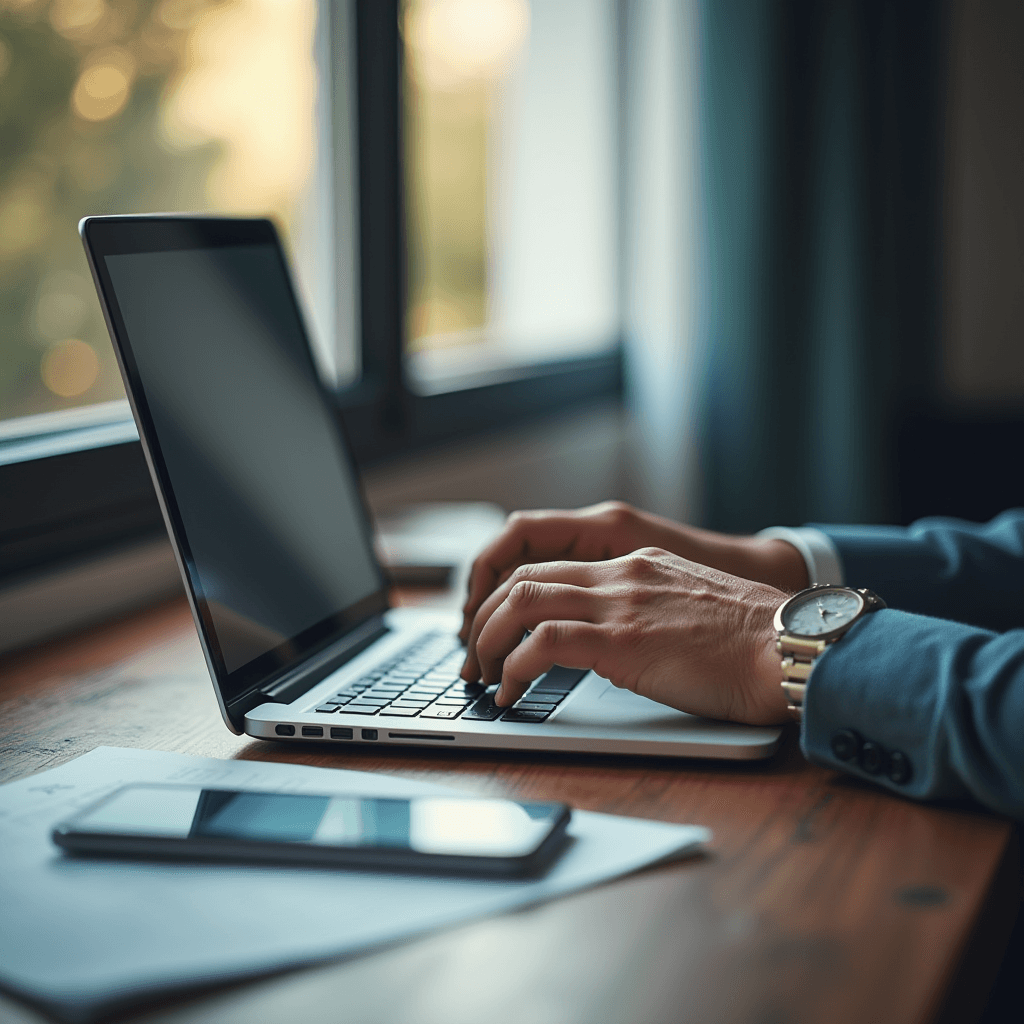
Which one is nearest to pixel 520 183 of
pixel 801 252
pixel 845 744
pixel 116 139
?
pixel 801 252

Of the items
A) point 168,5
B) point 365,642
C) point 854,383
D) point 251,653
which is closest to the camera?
point 251,653

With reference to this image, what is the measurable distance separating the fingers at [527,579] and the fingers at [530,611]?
2cm

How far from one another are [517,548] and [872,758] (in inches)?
14.4

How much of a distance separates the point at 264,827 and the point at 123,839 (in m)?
0.07

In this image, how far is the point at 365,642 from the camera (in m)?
0.92

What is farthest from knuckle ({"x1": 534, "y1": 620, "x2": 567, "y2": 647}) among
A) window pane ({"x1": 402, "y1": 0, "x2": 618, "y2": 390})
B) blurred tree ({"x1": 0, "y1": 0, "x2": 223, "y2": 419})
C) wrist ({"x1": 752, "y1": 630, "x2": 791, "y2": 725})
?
window pane ({"x1": 402, "y1": 0, "x2": 618, "y2": 390})

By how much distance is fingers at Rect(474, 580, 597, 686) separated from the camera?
2.41 feet

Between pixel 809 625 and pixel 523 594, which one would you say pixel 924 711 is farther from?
pixel 523 594

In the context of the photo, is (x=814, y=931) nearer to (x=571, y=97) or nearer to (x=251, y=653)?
(x=251, y=653)

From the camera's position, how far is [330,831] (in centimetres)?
53

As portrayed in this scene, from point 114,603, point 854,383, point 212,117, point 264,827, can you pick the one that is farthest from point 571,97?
point 264,827

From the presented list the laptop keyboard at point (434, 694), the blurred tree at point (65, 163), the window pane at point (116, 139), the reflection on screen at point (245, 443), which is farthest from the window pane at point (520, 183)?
the laptop keyboard at point (434, 694)

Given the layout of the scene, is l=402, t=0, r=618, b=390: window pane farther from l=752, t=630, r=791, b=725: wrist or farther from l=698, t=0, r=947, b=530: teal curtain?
l=752, t=630, r=791, b=725: wrist

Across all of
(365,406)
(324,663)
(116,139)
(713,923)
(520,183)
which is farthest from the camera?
(520,183)
